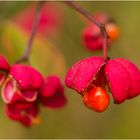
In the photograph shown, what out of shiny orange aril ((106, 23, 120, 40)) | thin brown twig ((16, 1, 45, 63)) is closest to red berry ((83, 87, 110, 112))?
thin brown twig ((16, 1, 45, 63))

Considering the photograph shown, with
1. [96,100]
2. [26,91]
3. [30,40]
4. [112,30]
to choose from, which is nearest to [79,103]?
[112,30]

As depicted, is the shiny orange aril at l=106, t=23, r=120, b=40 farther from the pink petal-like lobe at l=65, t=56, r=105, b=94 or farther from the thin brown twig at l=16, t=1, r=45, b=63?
the pink petal-like lobe at l=65, t=56, r=105, b=94

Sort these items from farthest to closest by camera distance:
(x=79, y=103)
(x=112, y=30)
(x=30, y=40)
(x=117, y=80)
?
(x=79, y=103)
(x=112, y=30)
(x=30, y=40)
(x=117, y=80)

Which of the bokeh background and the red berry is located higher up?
the bokeh background

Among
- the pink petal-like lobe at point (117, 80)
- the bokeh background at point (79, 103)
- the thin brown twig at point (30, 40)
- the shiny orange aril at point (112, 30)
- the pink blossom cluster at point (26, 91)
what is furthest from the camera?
the bokeh background at point (79, 103)

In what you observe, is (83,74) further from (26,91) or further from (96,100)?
(26,91)

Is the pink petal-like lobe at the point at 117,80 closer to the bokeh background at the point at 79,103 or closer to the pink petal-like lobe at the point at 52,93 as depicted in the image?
the pink petal-like lobe at the point at 52,93

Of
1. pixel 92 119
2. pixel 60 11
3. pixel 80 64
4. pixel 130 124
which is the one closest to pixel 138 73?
pixel 80 64

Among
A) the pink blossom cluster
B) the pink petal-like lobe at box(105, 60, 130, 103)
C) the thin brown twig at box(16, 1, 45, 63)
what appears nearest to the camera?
the pink petal-like lobe at box(105, 60, 130, 103)

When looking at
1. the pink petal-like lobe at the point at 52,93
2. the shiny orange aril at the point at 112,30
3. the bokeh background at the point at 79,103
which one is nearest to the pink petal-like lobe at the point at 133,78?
the pink petal-like lobe at the point at 52,93
